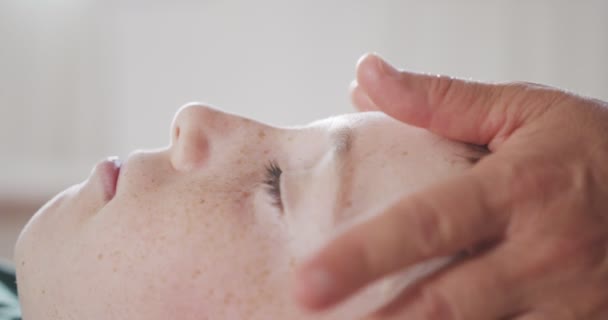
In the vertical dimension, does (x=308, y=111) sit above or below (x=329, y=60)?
below

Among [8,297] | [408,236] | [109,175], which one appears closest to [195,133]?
[109,175]

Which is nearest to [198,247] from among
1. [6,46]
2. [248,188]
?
[248,188]

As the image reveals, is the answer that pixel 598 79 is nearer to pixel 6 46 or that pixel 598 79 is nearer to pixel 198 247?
pixel 198 247

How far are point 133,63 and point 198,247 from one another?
2292 mm

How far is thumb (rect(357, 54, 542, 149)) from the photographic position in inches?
28.8

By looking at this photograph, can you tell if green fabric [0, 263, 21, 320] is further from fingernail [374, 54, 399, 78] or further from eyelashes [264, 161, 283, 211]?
fingernail [374, 54, 399, 78]

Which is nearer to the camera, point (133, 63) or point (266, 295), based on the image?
point (266, 295)

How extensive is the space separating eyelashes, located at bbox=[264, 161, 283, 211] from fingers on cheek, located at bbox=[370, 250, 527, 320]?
0.22 m

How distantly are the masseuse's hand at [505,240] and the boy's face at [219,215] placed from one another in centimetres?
10

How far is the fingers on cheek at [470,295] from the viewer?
0.59 meters

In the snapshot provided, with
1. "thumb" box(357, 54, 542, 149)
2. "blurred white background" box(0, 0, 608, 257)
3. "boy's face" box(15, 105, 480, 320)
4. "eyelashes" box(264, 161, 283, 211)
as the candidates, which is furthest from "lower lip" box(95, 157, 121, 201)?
"blurred white background" box(0, 0, 608, 257)

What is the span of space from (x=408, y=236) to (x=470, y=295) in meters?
0.10

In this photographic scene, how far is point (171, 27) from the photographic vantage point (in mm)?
2826

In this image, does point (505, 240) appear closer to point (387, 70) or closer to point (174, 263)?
point (387, 70)
